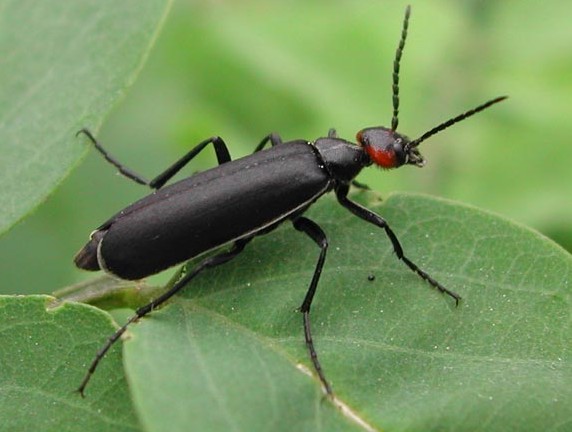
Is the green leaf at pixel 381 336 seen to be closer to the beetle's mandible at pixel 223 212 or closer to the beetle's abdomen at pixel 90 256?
the beetle's mandible at pixel 223 212

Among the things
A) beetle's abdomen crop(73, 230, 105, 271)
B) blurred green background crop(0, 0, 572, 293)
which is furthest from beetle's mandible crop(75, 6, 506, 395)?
blurred green background crop(0, 0, 572, 293)

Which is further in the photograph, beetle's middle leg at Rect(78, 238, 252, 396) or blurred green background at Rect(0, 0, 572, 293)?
blurred green background at Rect(0, 0, 572, 293)

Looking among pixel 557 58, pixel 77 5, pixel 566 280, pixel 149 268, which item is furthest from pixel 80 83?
pixel 557 58

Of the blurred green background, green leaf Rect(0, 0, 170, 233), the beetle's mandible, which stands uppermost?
green leaf Rect(0, 0, 170, 233)

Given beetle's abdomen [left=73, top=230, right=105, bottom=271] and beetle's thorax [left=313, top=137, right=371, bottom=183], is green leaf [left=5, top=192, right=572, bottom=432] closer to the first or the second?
beetle's abdomen [left=73, top=230, right=105, bottom=271]

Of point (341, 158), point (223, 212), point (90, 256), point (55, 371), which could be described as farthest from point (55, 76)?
point (341, 158)
